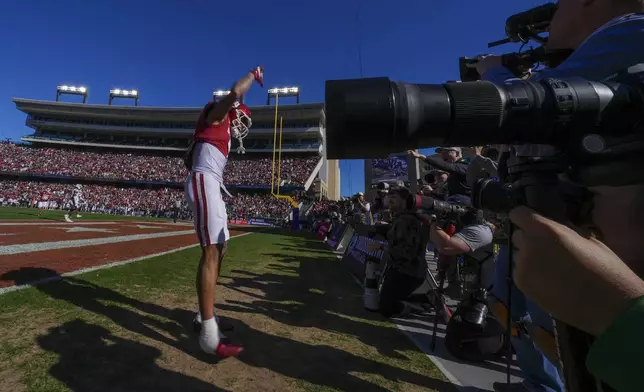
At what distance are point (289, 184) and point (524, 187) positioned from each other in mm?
42152

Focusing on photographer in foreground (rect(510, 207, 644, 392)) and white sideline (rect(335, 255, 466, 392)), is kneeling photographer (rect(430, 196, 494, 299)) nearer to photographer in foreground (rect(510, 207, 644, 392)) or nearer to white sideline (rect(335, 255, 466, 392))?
white sideline (rect(335, 255, 466, 392))

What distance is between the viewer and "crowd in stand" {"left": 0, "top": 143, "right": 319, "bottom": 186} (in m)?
44.0

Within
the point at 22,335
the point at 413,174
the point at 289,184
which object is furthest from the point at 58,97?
the point at 22,335

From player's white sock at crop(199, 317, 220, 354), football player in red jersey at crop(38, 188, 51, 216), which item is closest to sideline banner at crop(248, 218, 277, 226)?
football player in red jersey at crop(38, 188, 51, 216)

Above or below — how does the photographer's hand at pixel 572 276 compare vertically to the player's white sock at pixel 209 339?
above

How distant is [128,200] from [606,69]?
1818 inches

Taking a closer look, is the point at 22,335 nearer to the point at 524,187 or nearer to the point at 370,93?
the point at 370,93

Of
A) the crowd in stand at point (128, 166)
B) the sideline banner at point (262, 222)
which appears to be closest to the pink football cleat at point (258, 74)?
the sideline banner at point (262, 222)

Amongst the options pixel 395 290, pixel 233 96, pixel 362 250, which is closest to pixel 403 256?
pixel 395 290

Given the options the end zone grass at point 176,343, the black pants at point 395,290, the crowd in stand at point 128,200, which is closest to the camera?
the end zone grass at point 176,343

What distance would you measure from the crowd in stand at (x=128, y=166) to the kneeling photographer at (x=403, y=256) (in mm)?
38320

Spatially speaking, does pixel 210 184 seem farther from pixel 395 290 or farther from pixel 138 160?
pixel 138 160

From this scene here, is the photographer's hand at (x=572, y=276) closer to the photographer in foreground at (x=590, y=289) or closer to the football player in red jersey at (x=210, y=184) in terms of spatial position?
the photographer in foreground at (x=590, y=289)

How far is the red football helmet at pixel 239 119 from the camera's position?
2.77 m
